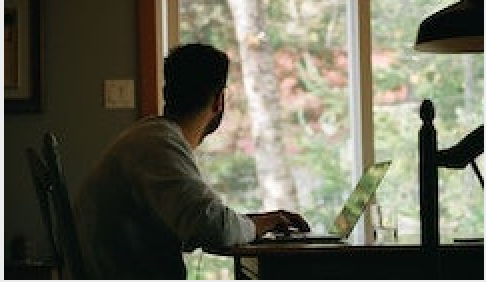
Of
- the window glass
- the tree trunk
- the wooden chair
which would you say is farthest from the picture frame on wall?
the wooden chair

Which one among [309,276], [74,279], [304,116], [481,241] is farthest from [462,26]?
[304,116]

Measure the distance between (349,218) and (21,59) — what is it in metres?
1.58

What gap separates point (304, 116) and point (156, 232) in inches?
69.1

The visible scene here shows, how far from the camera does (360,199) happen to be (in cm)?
247

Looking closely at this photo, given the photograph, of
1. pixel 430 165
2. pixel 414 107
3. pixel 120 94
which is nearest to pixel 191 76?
pixel 430 165

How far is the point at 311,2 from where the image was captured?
152 inches

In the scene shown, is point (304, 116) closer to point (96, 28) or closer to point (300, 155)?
point (300, 155)

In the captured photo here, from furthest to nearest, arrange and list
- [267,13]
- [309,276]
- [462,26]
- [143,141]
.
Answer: [267,13] < [462,26] < [143,141] < [309,276]

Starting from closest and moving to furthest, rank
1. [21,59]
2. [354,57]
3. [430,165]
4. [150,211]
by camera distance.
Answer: [430,165], [150,211], [21,59], [354,57]

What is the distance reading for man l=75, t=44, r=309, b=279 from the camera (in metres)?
2.08

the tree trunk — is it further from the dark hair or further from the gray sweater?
the gray sweater

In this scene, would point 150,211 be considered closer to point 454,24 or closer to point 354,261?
point 354,261

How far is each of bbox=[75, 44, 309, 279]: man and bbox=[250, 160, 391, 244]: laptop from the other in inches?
3.2

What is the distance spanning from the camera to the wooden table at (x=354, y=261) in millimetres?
1989
